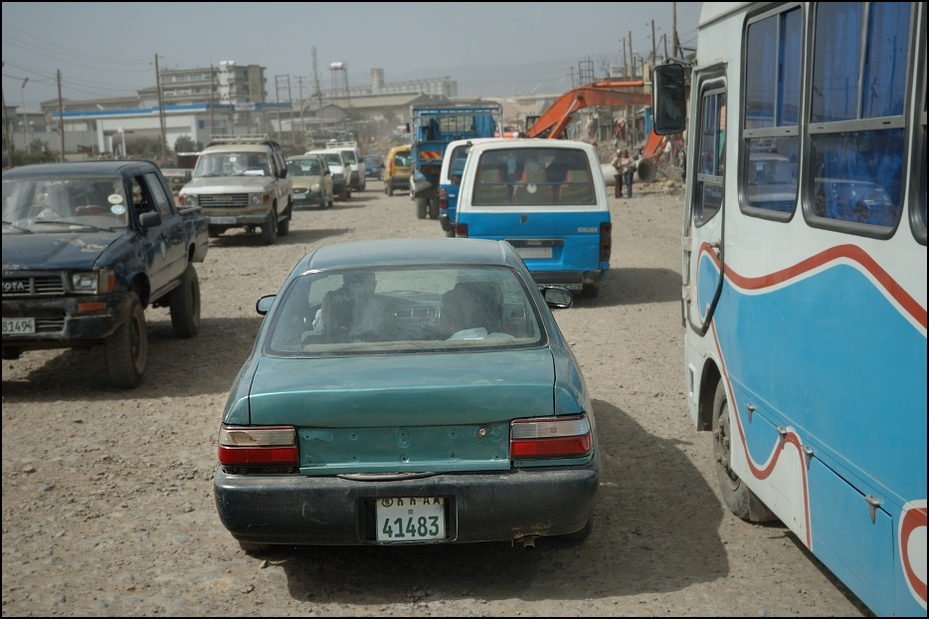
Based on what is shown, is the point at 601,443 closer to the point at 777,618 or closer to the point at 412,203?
the point at 777,618

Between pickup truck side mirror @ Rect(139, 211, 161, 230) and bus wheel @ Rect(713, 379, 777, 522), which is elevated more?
pickup truck side mirror @ Rect(139, 211, 161, 230)

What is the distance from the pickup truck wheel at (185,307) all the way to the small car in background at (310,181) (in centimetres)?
2074

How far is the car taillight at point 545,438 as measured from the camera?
4.30 meters

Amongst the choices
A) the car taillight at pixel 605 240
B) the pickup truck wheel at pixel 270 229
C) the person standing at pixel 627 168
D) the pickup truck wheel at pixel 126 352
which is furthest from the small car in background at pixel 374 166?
the pickup truck wheel at pixel 126 352

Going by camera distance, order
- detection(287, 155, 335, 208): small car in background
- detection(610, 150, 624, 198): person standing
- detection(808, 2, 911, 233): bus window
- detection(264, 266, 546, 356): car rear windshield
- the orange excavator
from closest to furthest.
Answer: detection(808, 2, 911, 233): bus window < detection(264, 266, 546, 356): car rear windshield < the orange excavator < detection(287, 155, 335, 208): small car in background < detection(610, 150, 624, 198): person standing

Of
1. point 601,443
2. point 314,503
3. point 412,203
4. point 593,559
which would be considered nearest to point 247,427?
point 314,503

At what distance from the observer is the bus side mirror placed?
6.41 m

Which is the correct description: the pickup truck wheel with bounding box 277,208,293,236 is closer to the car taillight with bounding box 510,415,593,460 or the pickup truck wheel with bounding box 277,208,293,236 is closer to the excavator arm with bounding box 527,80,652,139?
the excavator arm with bounding box 527,80,652,139

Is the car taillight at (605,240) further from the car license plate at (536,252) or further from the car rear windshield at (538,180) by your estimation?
the car license plate at (536,252)

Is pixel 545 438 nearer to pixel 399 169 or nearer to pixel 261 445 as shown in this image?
pixel 261 445

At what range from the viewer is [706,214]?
5895 mm

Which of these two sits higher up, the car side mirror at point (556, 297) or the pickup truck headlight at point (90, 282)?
the car side mirror at point (556, 297)

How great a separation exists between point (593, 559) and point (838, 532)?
1.45m

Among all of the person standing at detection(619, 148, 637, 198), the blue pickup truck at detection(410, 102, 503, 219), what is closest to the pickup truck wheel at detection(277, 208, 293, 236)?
the blue pickup truck at detection(410, 102, 503, 219)
